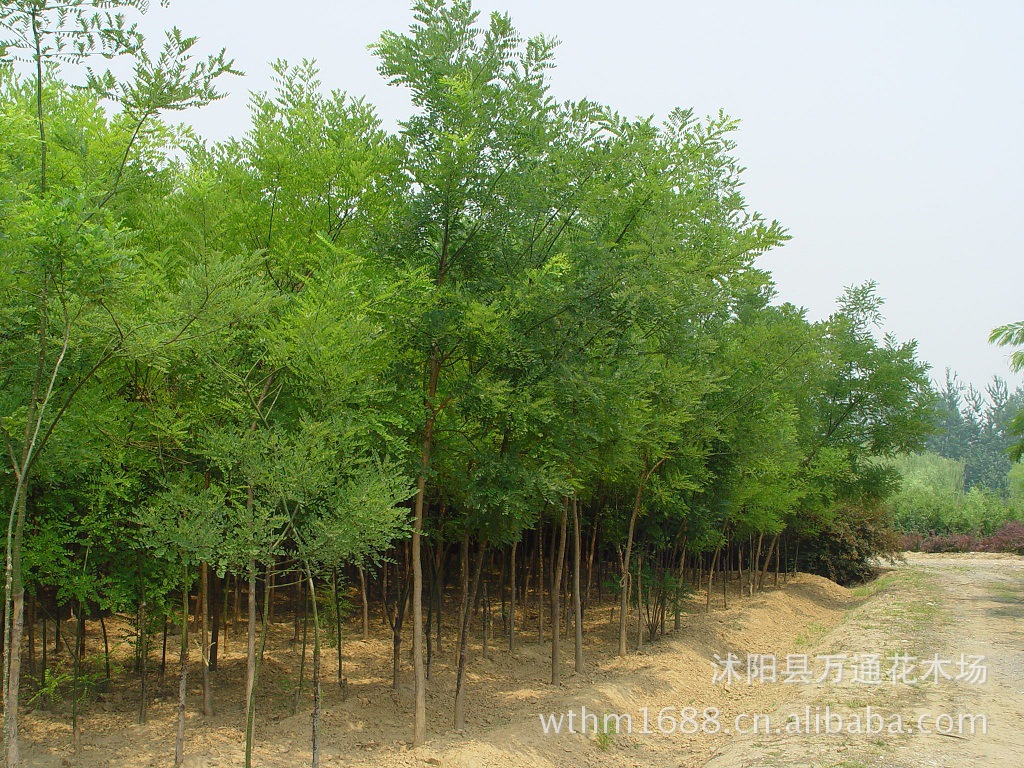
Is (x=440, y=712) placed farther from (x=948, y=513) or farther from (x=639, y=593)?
(x=948, y=513)

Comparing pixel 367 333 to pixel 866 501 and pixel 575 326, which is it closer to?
pixel 575 326

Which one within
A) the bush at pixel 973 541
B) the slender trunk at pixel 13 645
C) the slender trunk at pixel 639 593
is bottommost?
the bush at pixel 973 541

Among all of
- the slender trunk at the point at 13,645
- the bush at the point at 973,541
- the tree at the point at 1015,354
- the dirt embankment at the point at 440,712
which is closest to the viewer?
the slender trunk at the point at 13,645

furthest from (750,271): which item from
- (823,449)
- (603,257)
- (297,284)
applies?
(823,449)

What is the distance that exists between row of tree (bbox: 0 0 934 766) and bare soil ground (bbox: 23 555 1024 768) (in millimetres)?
513

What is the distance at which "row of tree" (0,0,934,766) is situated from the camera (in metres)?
4.51

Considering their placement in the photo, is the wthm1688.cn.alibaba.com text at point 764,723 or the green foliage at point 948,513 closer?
the wthm1688.cn.alibaba.com text at point 764,723

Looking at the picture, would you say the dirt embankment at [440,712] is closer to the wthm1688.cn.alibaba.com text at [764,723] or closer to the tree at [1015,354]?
the wthm1688.cn.alibaba.com text at [764,723]

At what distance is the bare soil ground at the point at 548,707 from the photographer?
5789 mm

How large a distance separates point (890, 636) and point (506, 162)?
9455 mm

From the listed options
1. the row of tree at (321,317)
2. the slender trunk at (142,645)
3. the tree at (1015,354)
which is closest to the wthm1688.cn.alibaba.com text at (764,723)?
the row of tree at (321,317)

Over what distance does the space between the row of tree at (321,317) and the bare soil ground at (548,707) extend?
0.51 metres

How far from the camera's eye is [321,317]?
5035mm

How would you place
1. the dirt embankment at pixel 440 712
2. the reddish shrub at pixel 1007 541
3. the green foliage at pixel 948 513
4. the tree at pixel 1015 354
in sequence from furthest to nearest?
the green foliage at pixel 948 513
the reddish shrub at pixel 1007 541
the tree at pixel 1015 354
the dirt embankment at pixel 440 712
